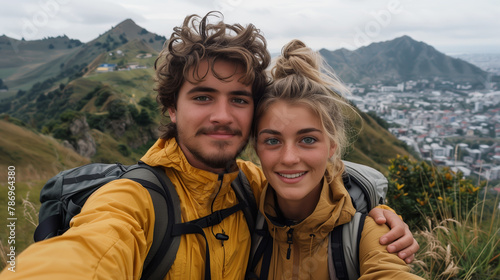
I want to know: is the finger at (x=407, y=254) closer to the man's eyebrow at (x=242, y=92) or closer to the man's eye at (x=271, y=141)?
the man's eye at (x=271, y=141)

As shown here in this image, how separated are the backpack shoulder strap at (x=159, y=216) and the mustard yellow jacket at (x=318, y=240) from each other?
89cm

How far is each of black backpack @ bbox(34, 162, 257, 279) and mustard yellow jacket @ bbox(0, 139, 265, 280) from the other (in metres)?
0.06

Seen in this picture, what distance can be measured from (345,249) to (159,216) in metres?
1.46

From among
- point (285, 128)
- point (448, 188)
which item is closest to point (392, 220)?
point (285, 128)

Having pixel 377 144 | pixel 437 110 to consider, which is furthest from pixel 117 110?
pixel 437 110

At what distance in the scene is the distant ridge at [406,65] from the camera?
207ft

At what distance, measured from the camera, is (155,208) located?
2250 mm

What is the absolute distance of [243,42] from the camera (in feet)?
10.1

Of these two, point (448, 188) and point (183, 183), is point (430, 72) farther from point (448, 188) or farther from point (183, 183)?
point (183, 183)

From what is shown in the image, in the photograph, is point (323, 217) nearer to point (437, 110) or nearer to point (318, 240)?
point (318, 240)

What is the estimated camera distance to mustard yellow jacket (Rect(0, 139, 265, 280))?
1.40 m

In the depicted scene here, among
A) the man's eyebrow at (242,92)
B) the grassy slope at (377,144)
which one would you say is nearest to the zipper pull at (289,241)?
the man's eyebrow at (242,92)

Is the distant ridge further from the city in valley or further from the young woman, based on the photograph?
the young woman

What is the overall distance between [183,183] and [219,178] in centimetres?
31
